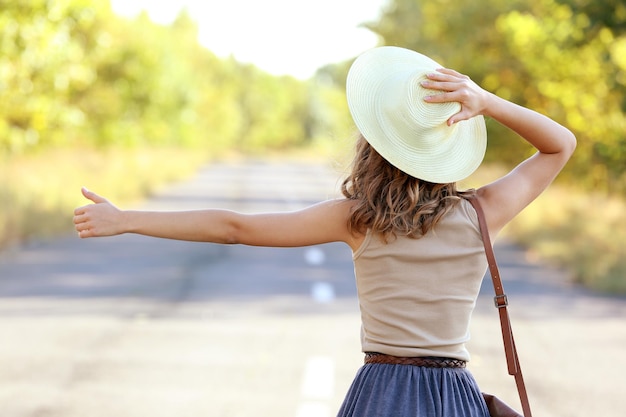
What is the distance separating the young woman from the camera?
9.64 feet

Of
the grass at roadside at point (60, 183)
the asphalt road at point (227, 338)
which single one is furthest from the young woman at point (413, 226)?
the grass at roadside at point (60, 183)

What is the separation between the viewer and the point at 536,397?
721cm

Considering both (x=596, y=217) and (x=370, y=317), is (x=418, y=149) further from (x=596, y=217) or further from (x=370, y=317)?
(x=596, y=217)

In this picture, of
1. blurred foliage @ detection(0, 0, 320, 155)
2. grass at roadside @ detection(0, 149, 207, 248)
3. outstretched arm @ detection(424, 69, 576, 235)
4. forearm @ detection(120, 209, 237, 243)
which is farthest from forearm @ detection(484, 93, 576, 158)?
blurred foliage @ detection(0, 0, 320, 155)

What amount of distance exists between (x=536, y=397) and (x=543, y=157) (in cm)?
426

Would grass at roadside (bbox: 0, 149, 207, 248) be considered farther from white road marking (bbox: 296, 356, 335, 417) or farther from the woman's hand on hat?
the woman's hand on hat

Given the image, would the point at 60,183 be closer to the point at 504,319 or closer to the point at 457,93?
the point at 504,319

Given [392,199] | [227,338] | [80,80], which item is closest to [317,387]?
[227,338]

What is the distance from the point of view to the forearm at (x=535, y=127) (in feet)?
10.1

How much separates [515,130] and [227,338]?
6.37 meters

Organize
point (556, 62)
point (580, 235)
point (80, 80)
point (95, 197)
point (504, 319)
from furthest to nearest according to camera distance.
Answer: point (80, 80), point (556, 62), point (580, 235), point (95, 197), point (504, 319)

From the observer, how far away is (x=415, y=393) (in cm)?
295

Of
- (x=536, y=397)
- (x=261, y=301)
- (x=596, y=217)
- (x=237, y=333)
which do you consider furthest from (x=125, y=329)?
(x=596, y=217)

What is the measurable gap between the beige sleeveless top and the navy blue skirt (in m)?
0.05
